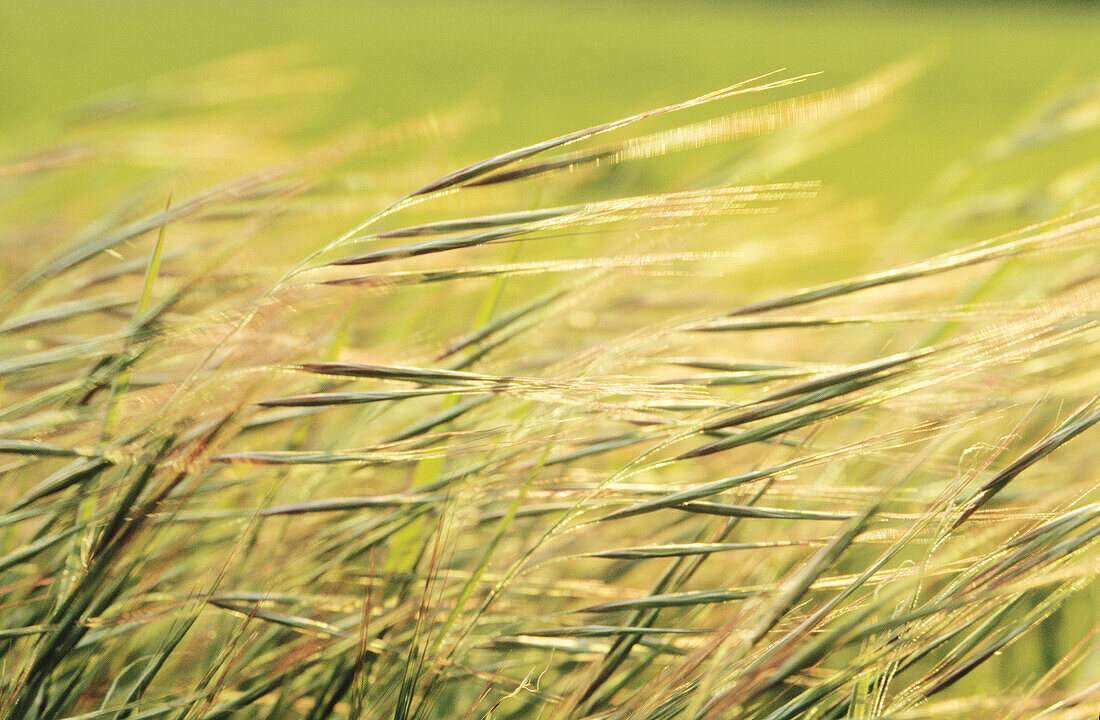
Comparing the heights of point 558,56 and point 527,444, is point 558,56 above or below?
above

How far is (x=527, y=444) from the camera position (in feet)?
1.73

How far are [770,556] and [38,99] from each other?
6859mm

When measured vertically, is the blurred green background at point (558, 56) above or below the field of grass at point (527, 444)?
above

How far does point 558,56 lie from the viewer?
10406 mm

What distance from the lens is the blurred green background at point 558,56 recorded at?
6711 millimetres

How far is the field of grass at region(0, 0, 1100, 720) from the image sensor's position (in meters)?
0.47

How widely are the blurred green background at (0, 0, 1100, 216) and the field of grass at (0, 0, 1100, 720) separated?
387cm

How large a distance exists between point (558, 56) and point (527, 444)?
10.6 m

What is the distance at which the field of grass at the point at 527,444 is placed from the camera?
1.55 feet

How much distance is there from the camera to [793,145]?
31.1 inches

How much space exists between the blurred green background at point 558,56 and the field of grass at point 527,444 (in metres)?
3.87

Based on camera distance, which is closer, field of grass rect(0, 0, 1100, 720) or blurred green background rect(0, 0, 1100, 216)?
field of grass rect(0, 0, 1100, 720)

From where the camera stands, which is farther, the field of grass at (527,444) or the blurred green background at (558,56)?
the blurred green background at (558,56)

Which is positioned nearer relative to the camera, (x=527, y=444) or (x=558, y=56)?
(x=527, y=444)
